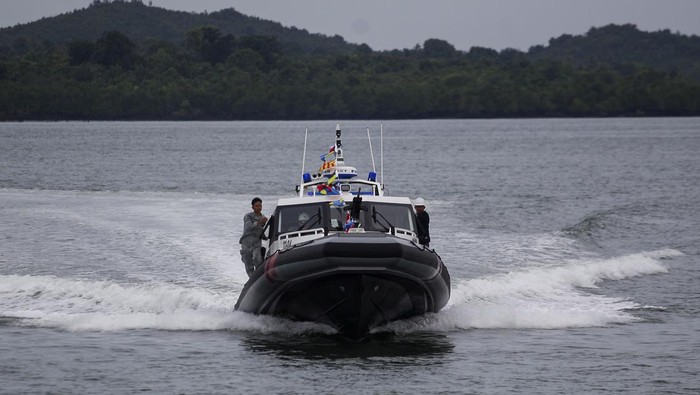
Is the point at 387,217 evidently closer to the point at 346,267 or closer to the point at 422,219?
the point at 422,219

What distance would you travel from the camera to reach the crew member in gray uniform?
827 inches

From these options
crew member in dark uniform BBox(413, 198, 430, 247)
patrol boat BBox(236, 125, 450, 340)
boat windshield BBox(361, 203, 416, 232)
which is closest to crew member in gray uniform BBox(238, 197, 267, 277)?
patrol boat BBox(236, 125, 450, 340)

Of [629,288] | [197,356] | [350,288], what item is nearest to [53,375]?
[197,356]

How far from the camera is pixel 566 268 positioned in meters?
27.7

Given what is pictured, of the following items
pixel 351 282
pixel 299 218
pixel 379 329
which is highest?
pixel 299 218

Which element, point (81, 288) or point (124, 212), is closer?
point (81, 288)

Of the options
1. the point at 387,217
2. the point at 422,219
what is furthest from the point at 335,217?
the point at 422,219

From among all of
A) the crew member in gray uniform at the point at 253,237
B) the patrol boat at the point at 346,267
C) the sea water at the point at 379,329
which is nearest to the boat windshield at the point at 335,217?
the patrol boat at the point at 346,267

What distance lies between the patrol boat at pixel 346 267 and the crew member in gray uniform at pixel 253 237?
0.44 metres

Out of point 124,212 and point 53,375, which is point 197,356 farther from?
point 124,212

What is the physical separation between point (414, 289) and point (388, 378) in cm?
221

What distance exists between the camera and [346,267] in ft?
60.1

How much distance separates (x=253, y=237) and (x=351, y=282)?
307cm

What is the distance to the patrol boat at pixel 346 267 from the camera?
18391mm
